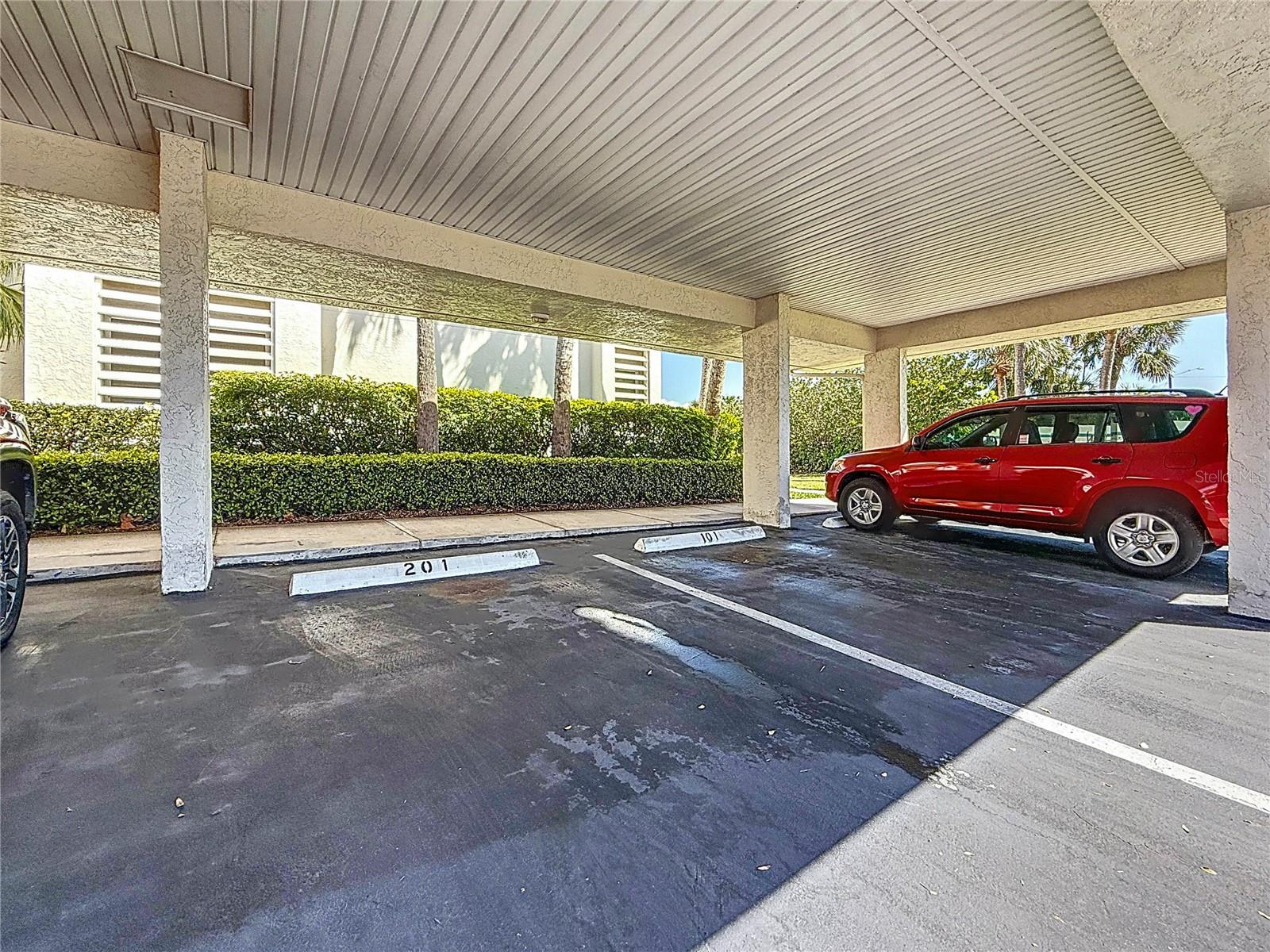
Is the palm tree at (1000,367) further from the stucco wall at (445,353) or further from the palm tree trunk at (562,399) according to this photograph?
the palm tree trunk at (562,399)

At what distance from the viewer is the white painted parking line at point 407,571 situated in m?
4.38

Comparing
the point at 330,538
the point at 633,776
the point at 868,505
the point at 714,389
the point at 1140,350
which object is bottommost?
the point at 633,776

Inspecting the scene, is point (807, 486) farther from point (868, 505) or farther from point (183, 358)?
point (183, 358)

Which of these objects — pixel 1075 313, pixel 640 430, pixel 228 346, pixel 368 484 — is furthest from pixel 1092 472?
pixel 228 346

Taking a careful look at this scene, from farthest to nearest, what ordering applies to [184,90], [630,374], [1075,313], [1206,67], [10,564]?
1. [630,374]
2. [1075,313]
3. [184,90]
4. [10,564]
5. [1206,67]

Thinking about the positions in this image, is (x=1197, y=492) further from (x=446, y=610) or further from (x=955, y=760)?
(x=446, y=610)

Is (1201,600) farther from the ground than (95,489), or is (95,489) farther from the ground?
(95,489)

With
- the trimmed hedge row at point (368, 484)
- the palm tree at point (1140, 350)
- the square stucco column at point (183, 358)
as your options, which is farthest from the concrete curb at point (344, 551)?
the palm tree at point (1140, 350)

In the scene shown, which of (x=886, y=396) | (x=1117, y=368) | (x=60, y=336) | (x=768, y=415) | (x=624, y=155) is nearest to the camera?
(x=624, y=155)

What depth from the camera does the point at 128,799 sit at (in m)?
1.81

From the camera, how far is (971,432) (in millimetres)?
6430

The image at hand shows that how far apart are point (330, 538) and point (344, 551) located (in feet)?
2.64

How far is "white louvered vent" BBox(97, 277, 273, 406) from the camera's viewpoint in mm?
9039

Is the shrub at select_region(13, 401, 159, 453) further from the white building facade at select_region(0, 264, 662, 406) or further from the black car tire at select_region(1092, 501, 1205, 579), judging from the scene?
the black car tire at select_region(1092, 501, 1205, 579)
